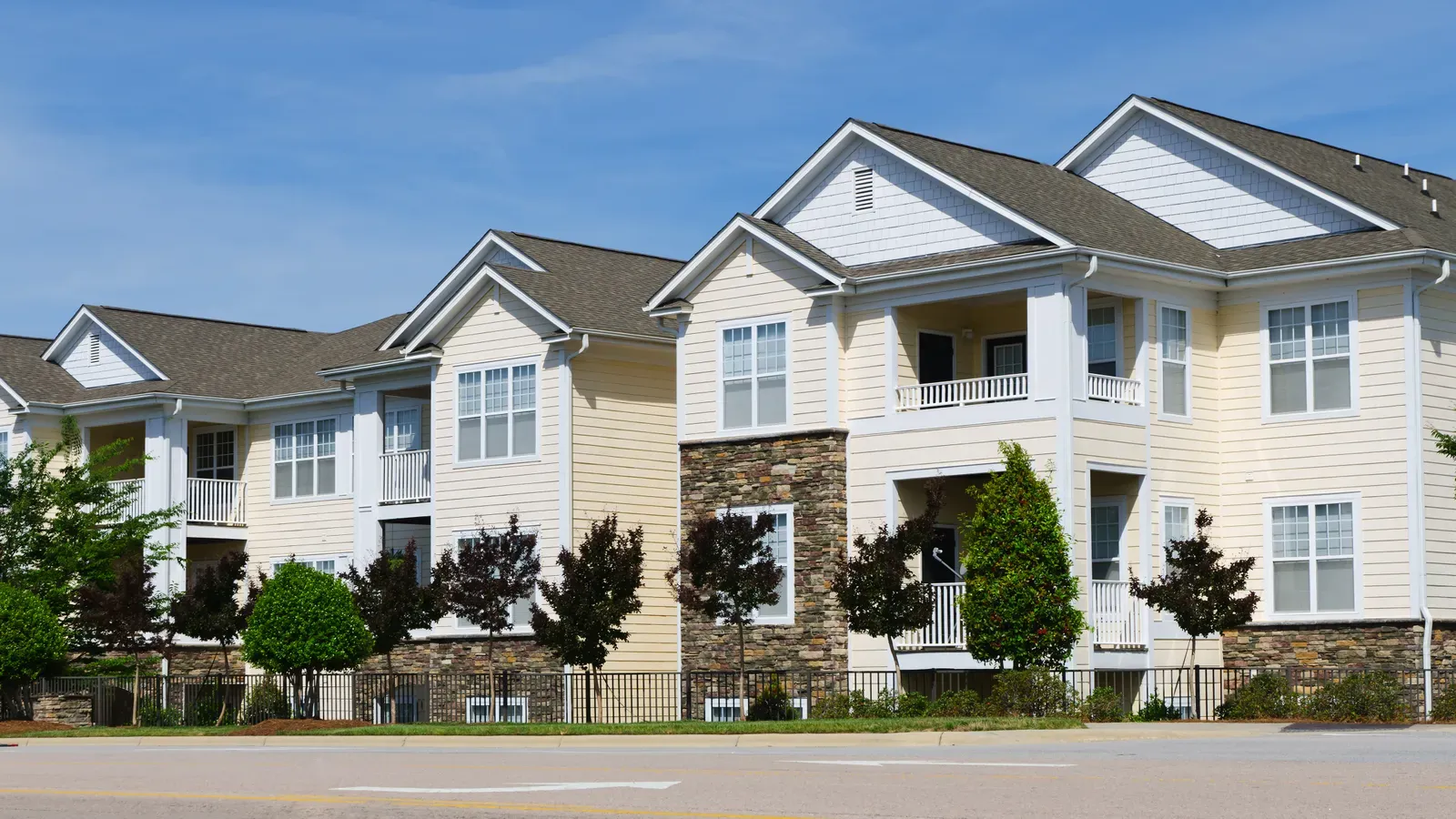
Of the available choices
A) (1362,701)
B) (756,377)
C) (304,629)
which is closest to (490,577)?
(304,629)

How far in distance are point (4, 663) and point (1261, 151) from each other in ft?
84.1

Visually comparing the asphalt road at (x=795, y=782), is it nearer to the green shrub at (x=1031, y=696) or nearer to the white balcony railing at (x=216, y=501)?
the green shrub at (x=1031, y=696)

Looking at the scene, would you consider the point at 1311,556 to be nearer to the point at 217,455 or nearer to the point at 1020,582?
the point at 1020,582

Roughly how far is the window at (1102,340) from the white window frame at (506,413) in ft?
35.9

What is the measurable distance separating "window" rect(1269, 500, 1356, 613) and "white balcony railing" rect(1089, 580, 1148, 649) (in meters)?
2.39

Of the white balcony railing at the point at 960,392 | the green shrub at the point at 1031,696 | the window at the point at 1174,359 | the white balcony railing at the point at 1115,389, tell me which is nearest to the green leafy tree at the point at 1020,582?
the green shrub at the point at 1031,696

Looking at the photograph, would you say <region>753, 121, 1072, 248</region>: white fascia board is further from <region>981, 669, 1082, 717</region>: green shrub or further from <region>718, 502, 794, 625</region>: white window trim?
<region>981, 669, 1082, 717</region>: green shrub

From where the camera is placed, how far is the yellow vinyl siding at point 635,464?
38625mm

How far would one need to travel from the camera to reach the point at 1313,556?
32.8m

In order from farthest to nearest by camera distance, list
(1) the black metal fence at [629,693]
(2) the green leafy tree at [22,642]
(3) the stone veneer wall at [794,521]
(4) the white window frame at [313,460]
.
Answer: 1. (4) the white window frame at [313,460]
2. (2) the green leafy tree at [22,642]
3. (3) the stone veneer wall at [794,521]
4. (1) the black metal fence at [629,693]

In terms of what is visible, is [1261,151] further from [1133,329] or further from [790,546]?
[790,546]

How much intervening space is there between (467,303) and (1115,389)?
45.4ft

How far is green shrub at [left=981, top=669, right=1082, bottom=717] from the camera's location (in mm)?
29641

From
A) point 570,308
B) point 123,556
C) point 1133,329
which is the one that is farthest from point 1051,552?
point 123,556
